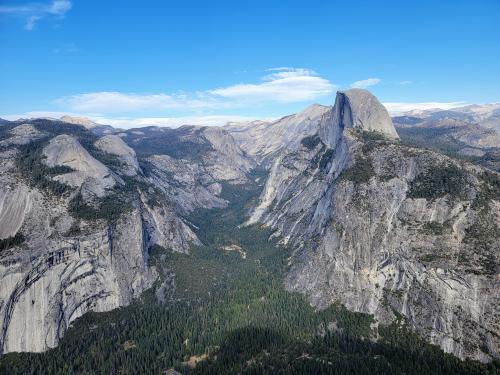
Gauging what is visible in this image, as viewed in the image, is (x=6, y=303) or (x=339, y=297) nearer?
(x=6, y=303)

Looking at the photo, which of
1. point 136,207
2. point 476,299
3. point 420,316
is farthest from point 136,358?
point 476,299

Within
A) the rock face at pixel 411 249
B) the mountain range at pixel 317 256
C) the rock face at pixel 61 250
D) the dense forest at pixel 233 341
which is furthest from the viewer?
the rock face at pixel 61 250

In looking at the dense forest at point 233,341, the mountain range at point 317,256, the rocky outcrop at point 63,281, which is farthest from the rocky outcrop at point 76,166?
the dense forest at point 233,341

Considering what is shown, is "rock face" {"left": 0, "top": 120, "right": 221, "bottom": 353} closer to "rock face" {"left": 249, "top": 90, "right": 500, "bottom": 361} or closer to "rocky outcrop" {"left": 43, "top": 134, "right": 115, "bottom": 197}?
"rocky outcrop" {"left": 43, "top": 134, "right": 115, "bottom": 197}

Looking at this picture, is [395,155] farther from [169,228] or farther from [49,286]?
[49,286]

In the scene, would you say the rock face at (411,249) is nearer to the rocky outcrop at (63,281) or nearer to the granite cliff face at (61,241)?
the rocky outcrop at (63,281)

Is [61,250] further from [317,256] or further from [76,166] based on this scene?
[317,256]

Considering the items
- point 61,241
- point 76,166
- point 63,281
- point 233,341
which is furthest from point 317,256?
point 76,166
